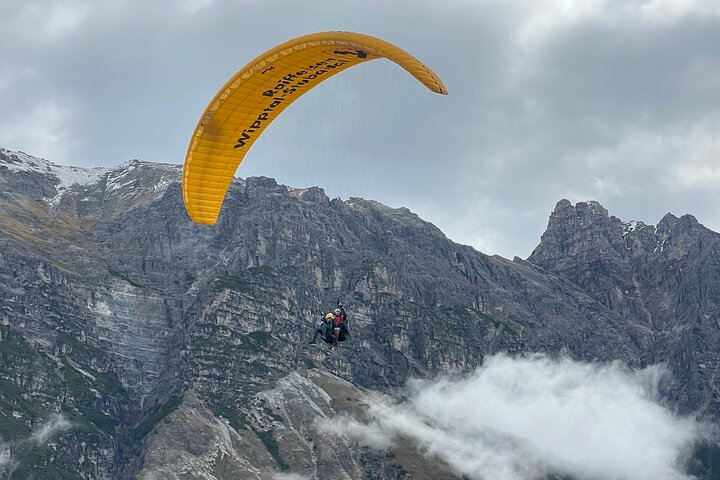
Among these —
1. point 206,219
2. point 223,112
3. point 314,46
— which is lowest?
point 206,219

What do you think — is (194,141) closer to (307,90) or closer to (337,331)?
(307,90)

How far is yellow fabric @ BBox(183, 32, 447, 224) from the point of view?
245 ft

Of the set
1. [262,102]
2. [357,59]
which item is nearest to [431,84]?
[357,59]

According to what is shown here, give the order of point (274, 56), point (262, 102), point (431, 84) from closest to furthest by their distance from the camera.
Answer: point (431, 84) < point (274, 56) < point (262, 102)

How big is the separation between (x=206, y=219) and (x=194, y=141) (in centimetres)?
761

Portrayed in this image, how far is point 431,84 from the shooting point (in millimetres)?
71938

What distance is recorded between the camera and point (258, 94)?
8094 centimetres

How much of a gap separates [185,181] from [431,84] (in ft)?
71.7

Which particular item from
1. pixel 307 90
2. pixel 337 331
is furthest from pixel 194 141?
pixel 337 331

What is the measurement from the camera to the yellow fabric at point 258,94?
245ft

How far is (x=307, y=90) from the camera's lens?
83125mm

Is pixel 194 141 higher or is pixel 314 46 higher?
pixel 314 46

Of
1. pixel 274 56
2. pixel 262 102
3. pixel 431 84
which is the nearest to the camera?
pixel 431 84

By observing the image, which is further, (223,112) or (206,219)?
(206,219)
